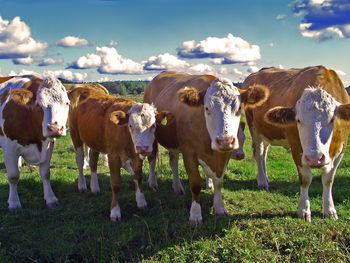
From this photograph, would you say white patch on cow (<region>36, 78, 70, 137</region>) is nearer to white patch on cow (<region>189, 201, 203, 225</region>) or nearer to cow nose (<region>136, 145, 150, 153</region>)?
cow nose (<region>136, 145, 150, 153</region>)

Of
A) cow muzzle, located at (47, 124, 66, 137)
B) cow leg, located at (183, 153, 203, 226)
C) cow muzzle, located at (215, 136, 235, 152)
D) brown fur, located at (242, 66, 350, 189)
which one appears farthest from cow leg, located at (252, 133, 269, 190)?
cow muzzle, located at (47, 124, 66, 137)

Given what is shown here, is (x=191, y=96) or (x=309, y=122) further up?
(x=191, y=96)

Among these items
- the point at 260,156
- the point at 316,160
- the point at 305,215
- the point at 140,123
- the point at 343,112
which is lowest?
the point at 305,215

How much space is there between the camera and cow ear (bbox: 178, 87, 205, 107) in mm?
5020

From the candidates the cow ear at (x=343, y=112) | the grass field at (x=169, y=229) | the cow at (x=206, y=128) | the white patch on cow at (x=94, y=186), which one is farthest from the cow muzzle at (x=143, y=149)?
the cow ear at (x=343, y=112)

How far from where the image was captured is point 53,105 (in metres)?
5.63

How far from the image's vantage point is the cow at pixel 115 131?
523 cm

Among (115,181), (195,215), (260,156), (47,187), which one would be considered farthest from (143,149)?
(260,156)

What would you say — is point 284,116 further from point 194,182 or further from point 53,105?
point 53,105

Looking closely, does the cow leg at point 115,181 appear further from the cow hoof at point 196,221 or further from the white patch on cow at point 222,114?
the white patch on cow at point 222,114

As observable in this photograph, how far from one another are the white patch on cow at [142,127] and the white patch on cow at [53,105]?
1.25m

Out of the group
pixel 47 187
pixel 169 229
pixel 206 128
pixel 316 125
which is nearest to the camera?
pixel 316 125

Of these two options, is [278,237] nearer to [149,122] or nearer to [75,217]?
[149,122]

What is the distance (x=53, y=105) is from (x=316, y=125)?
13.8 feet
